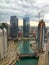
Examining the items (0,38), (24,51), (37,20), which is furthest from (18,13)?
(24,51)

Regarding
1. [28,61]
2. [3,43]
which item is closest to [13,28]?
[3,43]

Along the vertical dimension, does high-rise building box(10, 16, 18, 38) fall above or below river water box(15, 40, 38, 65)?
above

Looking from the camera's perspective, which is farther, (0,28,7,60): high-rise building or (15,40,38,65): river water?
(15,40,38,65): river water

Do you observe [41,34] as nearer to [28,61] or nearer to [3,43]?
[28,61]

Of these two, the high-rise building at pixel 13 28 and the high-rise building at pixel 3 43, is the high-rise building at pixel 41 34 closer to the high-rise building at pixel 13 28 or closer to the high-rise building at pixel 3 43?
the high-rise building at pixel 13 28

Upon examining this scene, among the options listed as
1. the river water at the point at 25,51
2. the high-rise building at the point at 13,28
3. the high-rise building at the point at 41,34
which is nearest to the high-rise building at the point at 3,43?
the high-rise building at the point at 13,28

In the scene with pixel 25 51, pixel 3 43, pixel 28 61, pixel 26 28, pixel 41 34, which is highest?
pixel 26 28

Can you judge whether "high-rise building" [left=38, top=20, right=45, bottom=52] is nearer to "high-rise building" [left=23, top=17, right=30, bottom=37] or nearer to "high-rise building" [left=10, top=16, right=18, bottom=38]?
"high-rise building" [left=23, top=17, right=30, bottom=37]

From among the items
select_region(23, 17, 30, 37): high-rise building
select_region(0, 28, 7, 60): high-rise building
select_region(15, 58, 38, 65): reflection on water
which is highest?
select_region(23, 17, 30, 37): high-rise building

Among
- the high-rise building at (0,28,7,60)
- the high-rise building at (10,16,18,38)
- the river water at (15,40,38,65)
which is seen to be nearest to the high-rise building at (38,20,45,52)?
the river water at (15,40,38,65)

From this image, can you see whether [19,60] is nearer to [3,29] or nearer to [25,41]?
[25,41]

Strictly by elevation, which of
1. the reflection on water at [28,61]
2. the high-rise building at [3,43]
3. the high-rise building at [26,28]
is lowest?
the reflection on water at [28,61]
